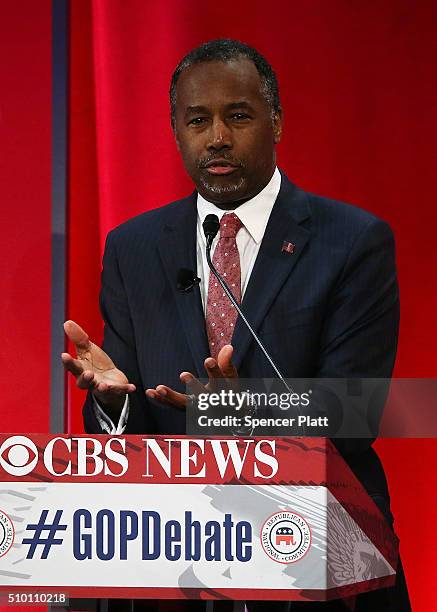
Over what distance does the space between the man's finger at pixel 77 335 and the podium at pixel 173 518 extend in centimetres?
24

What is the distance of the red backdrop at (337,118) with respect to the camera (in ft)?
7.34

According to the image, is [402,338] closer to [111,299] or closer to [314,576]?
[111,299]

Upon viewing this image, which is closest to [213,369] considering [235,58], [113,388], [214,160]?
[113,388]

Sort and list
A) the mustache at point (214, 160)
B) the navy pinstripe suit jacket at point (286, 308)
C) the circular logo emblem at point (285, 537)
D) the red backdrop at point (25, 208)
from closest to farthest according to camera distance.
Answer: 1. the circular logo emblem at point (285, 537)
2. the navy pinstripe suit jacket at point (286, 308)
3. the mustache at point (214, 160)
4. the red backdrop at point (25, 208)

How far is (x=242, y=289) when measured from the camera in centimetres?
180

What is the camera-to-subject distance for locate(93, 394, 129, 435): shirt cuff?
5.02 ft

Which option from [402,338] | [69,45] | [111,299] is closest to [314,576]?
[111,299]

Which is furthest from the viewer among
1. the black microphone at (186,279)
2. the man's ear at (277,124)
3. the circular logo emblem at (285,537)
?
the man's ear at (277,124)

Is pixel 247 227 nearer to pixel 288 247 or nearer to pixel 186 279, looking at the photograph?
pixel 288 247

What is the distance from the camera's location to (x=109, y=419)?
1541 millimetres

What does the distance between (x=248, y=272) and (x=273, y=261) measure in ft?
0.19

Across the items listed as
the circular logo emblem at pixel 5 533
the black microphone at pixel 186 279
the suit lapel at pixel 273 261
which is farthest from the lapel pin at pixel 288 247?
the circular logo emblem at pixel 5 533

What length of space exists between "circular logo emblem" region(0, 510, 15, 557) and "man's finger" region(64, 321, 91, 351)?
32cm

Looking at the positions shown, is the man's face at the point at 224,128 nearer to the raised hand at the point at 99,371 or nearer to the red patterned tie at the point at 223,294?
the red patterned tie at the point at 223,294
